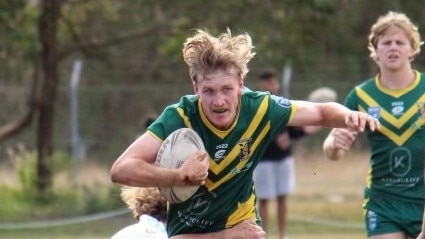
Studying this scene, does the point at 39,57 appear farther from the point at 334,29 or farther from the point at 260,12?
the point at 334,29

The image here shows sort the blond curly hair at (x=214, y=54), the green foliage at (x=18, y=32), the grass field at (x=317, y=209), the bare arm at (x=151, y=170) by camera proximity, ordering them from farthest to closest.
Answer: the green foliage at (x=18, y=32), the grass field at (x=317, y=209), the blond curly hair at (x=214, y=54), the bare arm at (x=151, y=170)

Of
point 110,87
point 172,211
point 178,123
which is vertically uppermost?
point 110,87

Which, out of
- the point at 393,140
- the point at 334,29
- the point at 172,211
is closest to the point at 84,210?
the point at 334,29

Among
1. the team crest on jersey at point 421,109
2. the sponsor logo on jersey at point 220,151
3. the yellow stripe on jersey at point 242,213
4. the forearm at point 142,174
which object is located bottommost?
the yellow stripe on jersey at point 242,213

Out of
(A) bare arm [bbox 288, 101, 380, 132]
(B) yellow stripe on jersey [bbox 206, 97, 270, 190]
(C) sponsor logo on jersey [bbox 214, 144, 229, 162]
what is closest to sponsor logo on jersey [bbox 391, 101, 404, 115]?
(A) bare arm [bbox 288, 101, 380, 132]

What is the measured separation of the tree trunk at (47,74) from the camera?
18.7m

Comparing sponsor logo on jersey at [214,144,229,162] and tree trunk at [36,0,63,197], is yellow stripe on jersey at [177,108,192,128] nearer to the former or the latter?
sponsor logo on jersey at [214,144,229,162]

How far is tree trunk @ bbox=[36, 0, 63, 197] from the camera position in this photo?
18703mm

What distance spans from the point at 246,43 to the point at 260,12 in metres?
13.4

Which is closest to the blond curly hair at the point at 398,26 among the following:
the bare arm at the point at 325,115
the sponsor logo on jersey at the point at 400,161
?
the sponsor logo on jersey at the point at 400,161

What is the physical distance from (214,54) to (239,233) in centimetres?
92

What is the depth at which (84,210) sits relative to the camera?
17.7 meters

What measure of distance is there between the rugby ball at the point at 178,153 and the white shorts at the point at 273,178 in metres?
8.25

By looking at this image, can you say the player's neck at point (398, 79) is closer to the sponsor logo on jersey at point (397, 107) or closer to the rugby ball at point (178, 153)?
the sponsor logo on jersey at point (397, 107)
